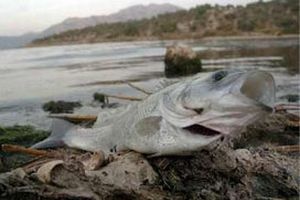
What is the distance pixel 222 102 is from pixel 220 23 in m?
74.1

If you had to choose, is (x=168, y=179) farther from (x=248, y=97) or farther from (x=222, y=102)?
(x=248, y=97)

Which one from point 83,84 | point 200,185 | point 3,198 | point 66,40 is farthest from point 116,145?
point 66,40

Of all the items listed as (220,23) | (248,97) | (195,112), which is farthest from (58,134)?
(220,23)

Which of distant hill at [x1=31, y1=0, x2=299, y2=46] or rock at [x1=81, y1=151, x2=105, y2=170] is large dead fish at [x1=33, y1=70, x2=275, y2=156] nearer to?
rock at [x1=81, y1=151, x2=105, y2=170]

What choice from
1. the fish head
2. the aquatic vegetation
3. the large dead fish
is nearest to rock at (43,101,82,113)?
the aquatic vegetation

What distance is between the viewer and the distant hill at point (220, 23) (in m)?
68.4

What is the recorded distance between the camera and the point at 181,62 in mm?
22516

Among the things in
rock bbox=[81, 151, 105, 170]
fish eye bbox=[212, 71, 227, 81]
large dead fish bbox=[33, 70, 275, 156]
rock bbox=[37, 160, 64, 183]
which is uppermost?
fish eye bbox=[212, 71, 227, 81]

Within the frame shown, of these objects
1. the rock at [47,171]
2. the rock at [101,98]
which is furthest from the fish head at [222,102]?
the rock at [101,98]

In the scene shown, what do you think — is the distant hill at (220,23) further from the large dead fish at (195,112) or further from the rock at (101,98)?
the large dead fish at (195,112)

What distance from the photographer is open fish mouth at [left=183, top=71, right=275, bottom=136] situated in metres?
4.94

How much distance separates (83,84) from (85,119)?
12.7 m

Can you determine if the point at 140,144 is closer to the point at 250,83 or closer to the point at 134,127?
the point at 134,127

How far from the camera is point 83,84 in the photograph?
21.2 meters
